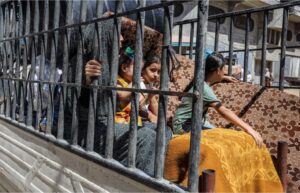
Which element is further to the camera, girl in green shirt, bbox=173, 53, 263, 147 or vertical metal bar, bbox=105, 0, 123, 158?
girl in green shirt, bbox=173, 53, 263, 147

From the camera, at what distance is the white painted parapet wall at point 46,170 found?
2.00m

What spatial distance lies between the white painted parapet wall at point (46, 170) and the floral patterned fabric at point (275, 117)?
34.3 inches

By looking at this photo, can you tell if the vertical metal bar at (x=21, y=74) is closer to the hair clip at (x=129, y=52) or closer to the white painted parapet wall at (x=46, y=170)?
the white painted parapet wall at (x=46, y=170)

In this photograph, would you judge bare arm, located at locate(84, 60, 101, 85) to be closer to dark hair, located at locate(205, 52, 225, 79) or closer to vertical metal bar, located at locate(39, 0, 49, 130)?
vertical metal bar, located at locate(39, 0, 49, 130)

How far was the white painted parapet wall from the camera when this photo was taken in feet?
6.55

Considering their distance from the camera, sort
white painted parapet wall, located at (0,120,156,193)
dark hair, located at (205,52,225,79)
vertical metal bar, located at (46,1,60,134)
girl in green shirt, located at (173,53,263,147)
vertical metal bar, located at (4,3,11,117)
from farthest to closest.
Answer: vertical metal bar, located at (4,3,11,117)
dark hair, located at (205,52,225,79)
vertical metal bar, located at (46,1,60,134)
girl in green shirt, located at (173,53,263,147)
white painted parapet wall, located at (0,120,156,193)

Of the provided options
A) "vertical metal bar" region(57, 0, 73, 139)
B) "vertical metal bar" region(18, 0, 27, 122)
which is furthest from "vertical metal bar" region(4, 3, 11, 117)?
"vertical metal bar" region(57, 0, 73, 139)

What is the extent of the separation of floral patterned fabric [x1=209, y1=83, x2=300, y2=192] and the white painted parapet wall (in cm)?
87

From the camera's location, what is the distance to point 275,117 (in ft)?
7.86

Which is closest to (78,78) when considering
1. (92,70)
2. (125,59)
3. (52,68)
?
(92,70)

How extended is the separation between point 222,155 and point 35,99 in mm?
1688

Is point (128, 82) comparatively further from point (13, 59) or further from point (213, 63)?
point (13, 59)

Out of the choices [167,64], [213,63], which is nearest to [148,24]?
[213,63]

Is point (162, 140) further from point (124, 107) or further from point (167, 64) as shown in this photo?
point (124, 107)
